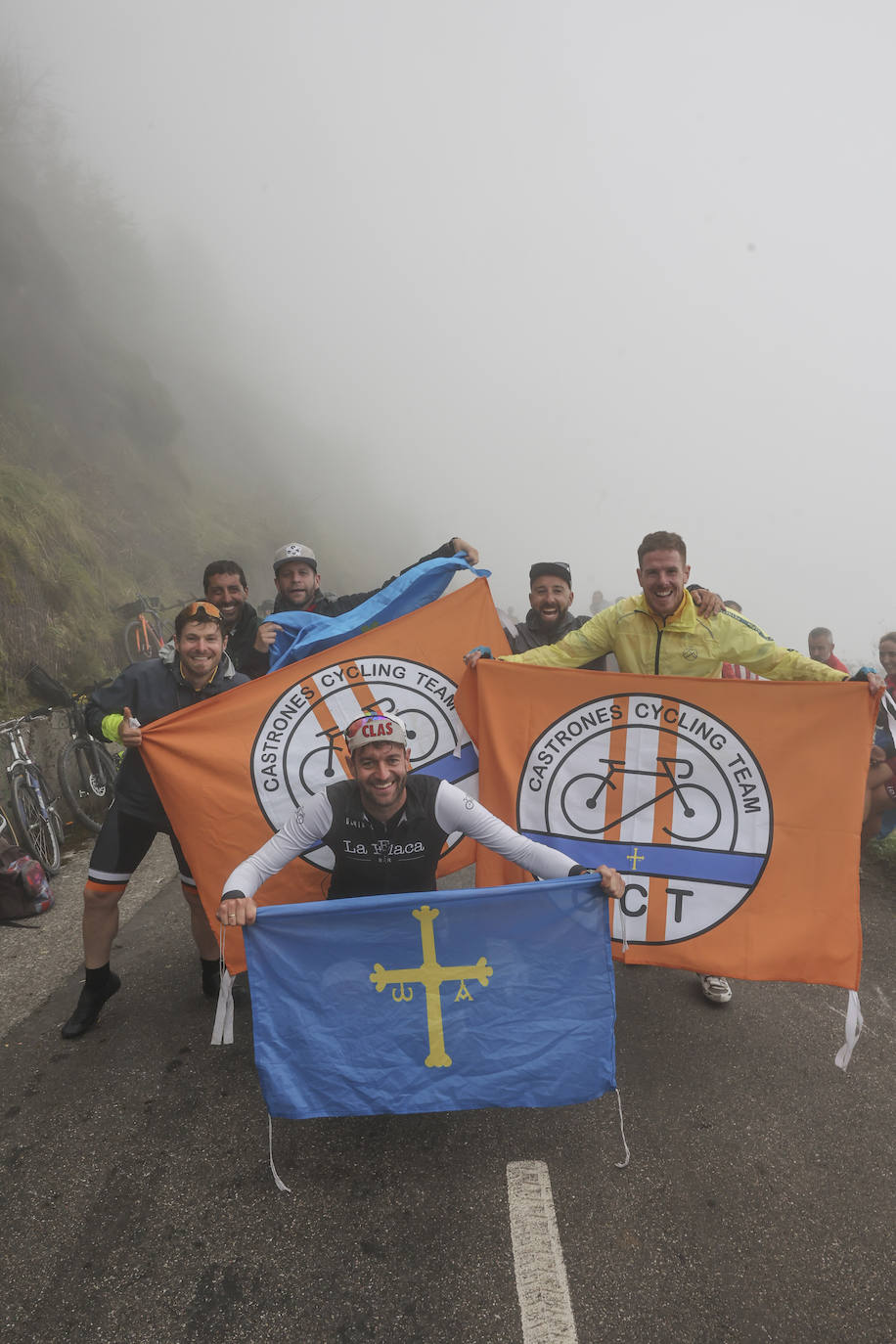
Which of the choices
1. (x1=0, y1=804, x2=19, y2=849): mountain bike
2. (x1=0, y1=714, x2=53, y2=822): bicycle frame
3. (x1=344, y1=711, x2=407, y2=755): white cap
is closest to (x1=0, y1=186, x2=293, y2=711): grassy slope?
(x1=0, y1=714, x2=53, y2=822): bicycle frame

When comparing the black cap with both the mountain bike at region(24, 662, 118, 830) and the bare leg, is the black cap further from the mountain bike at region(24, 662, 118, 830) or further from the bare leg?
the mountain bike at region(24, 662, 118, 830)

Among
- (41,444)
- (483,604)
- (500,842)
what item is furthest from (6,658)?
(41,444)

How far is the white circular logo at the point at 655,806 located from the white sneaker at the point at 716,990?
28.2 inches

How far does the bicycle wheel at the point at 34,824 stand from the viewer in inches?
243

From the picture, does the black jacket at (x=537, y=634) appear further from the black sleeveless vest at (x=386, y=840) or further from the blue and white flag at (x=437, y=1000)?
the blue and white flag at (x=437, y=1000)

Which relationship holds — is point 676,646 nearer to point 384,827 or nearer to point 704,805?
point 704,805

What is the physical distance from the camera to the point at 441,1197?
8.73ft

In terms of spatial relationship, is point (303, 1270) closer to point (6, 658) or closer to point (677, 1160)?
point (677, 1160)

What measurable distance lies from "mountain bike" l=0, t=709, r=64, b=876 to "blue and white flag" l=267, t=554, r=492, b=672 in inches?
136

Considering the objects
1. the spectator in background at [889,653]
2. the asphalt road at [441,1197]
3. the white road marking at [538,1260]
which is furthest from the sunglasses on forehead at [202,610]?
the spectator in background at [889,653]

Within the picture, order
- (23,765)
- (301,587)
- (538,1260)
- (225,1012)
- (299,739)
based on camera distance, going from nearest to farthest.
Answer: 1. (538,1260)
2. (225,1012)
3. (299,739)
4. (301,587)
5. (23,765)

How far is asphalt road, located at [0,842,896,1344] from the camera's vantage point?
2227 mm

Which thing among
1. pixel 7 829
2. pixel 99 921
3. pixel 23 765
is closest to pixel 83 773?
pixel 23 765

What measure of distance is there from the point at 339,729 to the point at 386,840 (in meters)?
0.96
